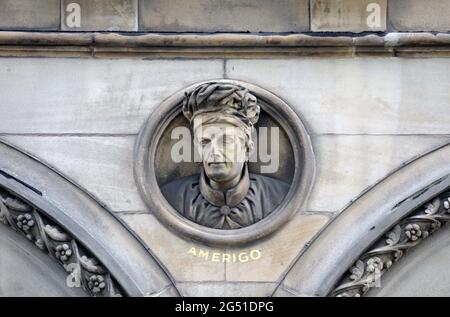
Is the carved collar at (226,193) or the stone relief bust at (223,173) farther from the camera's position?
the carved collar at (226,193)

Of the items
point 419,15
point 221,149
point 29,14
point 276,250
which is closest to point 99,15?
point 29,14

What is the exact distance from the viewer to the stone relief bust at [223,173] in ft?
61.9

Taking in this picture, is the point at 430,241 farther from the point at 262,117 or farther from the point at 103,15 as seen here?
the point at 103,15

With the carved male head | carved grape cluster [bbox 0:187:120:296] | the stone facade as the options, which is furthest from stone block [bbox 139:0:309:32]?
carved grape cluster [bbox 0:187:120:296]

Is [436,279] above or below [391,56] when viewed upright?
below

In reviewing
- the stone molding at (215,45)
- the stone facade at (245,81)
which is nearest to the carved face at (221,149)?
the stone facade at (245,81)

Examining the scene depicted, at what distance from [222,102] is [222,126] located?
0.19 meters

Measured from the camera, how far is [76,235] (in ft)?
61.8

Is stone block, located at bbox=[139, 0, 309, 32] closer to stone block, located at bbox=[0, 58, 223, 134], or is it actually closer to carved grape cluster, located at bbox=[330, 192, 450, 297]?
stone block, located at bbox=[0, 58, 223, 134]

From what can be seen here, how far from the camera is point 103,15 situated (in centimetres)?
1939

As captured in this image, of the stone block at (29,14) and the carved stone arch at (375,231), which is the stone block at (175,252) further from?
the stone block at (29,14)

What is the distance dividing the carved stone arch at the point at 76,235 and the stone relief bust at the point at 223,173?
1.79 feet
